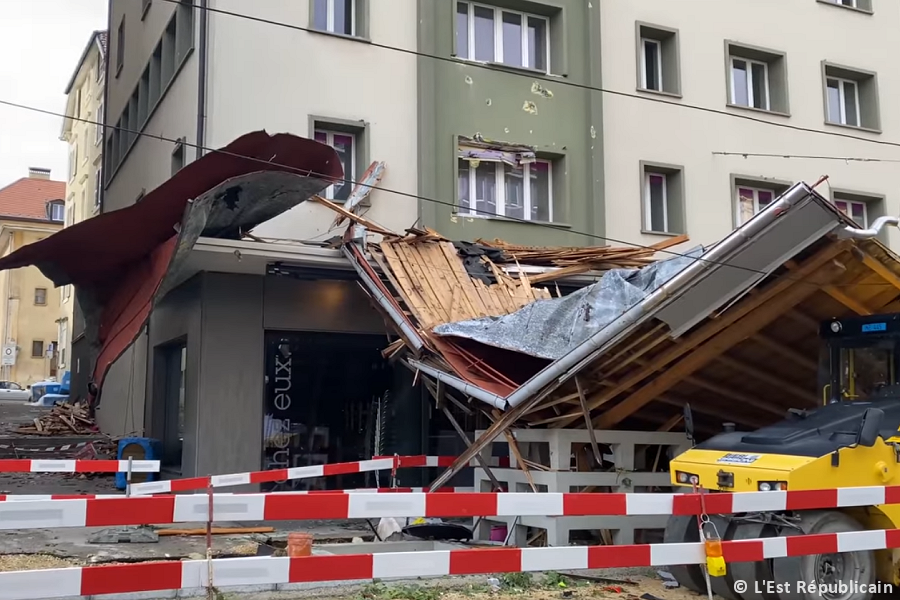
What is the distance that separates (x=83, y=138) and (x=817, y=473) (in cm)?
5121

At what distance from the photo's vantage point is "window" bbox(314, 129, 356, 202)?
14.8 meters

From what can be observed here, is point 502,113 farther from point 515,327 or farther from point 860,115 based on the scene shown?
point 860,115

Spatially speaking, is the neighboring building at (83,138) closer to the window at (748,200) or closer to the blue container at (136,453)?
the blue container at (136,453)

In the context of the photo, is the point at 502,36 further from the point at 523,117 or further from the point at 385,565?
the point at 385,565

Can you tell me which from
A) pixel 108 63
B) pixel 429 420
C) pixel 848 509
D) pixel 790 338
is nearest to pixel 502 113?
pixel 429 420

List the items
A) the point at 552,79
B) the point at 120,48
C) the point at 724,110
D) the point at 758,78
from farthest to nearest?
the point at 120,48
the point at 758,78
the point at 724,110
the point at 552,79

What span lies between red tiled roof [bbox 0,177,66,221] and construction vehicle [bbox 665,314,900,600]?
64224 mm

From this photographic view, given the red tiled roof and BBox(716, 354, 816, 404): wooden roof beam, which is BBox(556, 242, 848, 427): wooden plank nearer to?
BBox(716, 354, 816, 404): wooden roof beam

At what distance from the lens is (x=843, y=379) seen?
829 centimetres

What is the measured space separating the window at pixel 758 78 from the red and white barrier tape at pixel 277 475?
1143 centimetres

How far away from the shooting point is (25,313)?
62.8 m

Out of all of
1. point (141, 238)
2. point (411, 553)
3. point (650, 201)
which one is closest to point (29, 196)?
point (650, 201)

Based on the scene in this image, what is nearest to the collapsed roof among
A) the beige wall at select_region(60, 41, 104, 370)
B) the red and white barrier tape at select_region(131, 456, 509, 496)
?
the red and white barrier tape at select_region(131, 456, 509, 496)

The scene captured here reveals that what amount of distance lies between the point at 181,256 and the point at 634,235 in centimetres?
913
